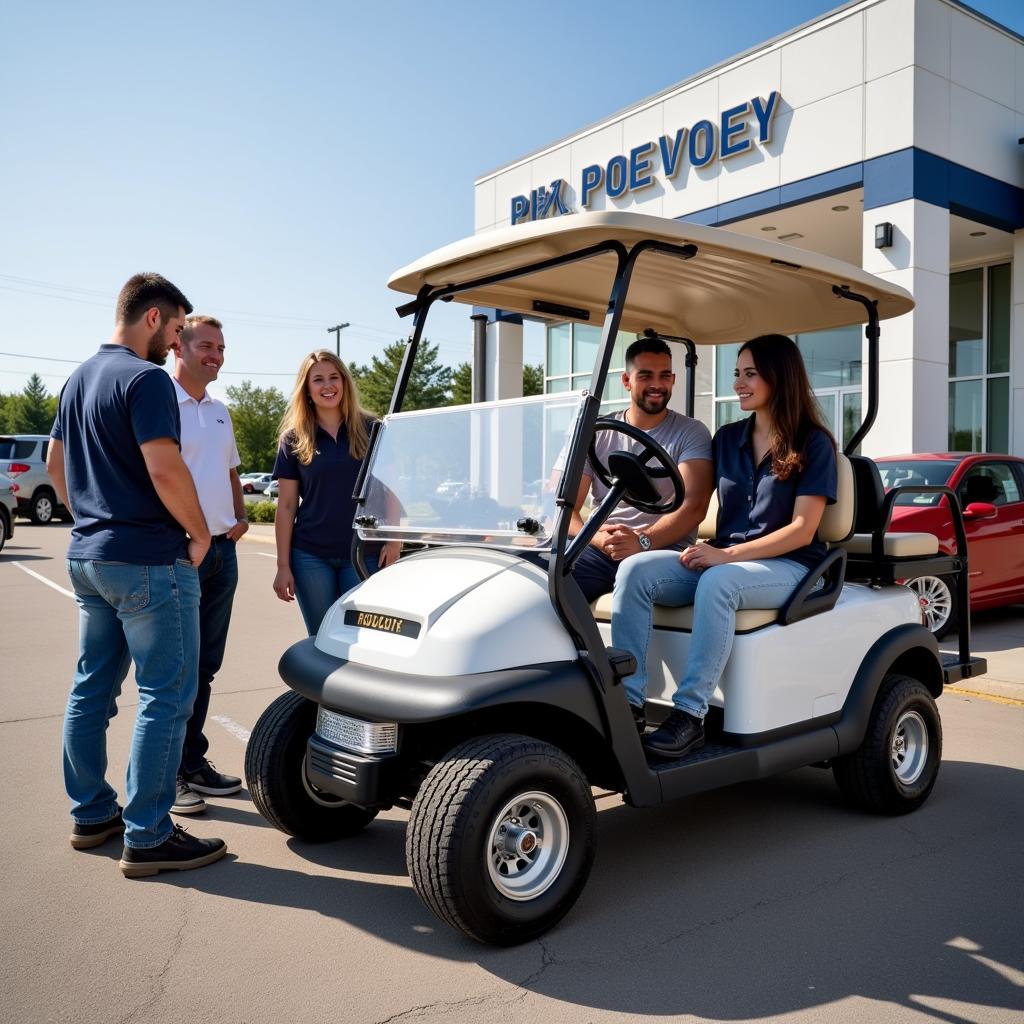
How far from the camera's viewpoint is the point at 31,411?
257 feet

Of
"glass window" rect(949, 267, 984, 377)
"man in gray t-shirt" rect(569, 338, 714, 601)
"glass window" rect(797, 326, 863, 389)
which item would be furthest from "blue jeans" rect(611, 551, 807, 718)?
"glass window" rect(949, 267, 984, 377)

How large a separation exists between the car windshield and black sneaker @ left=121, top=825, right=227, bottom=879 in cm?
610

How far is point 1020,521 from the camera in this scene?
8.04 m

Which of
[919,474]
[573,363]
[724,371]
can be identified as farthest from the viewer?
[573,363]

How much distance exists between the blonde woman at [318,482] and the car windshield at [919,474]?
510 centimetres

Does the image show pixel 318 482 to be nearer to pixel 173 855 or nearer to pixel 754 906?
pixel 173 855

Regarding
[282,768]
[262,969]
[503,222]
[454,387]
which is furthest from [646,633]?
[454,387]

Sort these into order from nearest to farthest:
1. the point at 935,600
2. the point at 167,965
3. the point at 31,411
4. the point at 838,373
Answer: the point at 167,965 < the point at 935,600 < the point at 838,373 < the point at 31,411

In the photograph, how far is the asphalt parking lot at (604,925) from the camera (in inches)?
97.5

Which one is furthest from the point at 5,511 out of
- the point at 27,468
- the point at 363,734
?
the point at 363,734

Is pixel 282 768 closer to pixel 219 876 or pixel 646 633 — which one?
pixel 219 876

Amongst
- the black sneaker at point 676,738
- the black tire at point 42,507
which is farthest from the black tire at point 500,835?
the black tire at point 42,507

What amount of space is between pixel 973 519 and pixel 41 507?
19.7 meters

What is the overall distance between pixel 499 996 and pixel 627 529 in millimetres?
1744
